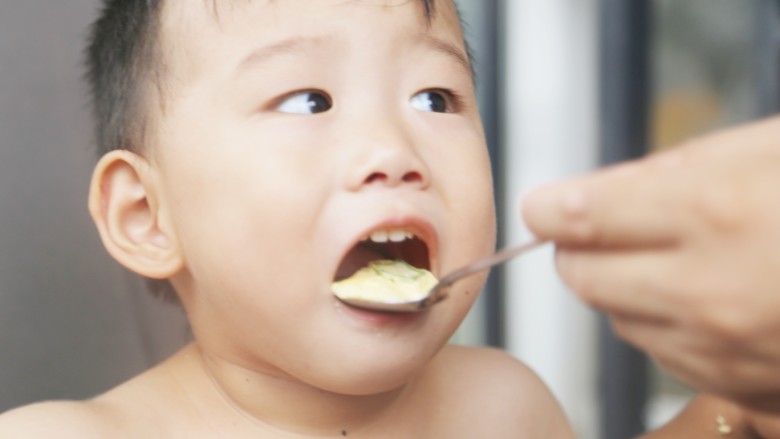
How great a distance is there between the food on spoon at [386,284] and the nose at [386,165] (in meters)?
0.07

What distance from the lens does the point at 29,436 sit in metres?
0.73

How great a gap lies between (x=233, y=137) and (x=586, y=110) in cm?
95

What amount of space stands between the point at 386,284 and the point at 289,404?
0.57 feet

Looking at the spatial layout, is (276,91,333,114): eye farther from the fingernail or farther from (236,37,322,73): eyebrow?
the fingernail

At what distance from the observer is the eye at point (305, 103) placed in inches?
29.5

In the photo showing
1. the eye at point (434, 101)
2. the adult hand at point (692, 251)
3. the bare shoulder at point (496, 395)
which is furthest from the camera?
the bare shoulder at point (496, 395)

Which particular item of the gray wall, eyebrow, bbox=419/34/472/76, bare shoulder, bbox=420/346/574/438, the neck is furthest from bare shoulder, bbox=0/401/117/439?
eyebrow, bbox=419/34/472/76

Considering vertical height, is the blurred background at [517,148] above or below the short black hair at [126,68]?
below

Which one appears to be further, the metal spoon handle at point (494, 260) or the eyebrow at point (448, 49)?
the eyebrow at point (448, 49)

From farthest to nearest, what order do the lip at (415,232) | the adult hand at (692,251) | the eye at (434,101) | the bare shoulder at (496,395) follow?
1. the bare shoulder at (496,395)
2. the eye at (434,101)
3. the lip at (415,232)
4. the adult hand at (692,251)

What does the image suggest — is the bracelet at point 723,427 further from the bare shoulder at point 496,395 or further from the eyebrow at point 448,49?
the eyebrow at point 448,49

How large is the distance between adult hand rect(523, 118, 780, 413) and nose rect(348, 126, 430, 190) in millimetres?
211

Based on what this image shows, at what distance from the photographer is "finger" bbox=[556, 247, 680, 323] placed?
45 centimetres

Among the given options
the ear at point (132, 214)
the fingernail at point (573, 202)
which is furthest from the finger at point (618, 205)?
the ear at point (132, 214)
